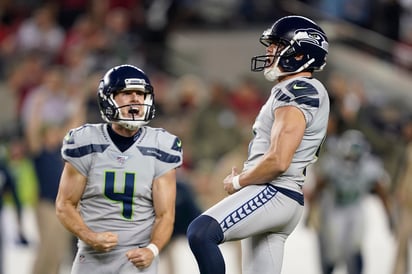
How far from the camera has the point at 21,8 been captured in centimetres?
1748

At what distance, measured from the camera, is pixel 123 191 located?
657cm

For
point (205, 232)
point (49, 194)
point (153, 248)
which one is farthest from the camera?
point (49, 194)

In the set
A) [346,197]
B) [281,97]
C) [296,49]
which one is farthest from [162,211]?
[346,197]

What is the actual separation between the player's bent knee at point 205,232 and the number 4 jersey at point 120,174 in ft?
0.92

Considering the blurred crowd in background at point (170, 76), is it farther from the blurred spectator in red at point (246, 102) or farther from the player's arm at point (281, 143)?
the player's arm at point (281, 143)

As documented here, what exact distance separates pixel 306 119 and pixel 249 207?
20.7 inches

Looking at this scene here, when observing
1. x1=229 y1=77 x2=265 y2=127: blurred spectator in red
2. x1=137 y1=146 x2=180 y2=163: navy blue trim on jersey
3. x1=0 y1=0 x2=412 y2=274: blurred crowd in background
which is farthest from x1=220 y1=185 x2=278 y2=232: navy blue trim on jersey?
x1=229 y1=77 x2=265 y2=127: blurred spectator in red

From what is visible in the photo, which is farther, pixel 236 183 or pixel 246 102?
pixel 246 102

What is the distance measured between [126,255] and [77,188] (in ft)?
1.35

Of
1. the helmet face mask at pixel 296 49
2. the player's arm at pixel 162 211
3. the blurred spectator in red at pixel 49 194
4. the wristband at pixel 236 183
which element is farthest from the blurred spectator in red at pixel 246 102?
the player's arm at pixel 162 211

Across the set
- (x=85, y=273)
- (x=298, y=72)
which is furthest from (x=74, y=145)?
(x=298, y=72)

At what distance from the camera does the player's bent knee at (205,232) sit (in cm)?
647

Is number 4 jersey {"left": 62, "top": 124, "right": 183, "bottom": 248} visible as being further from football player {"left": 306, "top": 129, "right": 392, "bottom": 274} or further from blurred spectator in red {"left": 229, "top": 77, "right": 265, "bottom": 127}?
blurred spectator in red {"left": 229, "top": 77, "right": 265, "bottom": 127}

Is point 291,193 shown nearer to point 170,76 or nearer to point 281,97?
point 281,97
